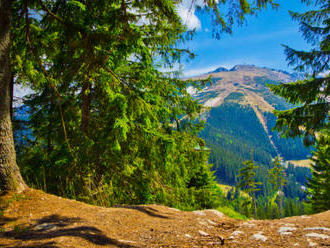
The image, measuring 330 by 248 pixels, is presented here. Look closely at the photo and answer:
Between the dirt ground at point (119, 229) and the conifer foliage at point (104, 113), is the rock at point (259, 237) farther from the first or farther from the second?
the conifer foliage at point (104, 113)

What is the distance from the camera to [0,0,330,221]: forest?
379cm

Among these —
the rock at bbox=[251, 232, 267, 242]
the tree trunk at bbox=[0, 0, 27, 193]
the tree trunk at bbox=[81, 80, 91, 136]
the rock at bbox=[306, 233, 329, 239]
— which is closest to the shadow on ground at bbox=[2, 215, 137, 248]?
the tree trunk at bbox=[0, 0, 27, 193]

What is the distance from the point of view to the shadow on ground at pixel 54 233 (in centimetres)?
247

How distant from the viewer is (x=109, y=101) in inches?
218

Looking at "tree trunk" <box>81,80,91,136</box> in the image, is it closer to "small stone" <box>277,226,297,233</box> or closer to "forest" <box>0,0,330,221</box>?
"forest" <box>0,0,330,221</box>

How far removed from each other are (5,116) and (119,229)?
3.17m

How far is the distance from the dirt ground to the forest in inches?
33.9

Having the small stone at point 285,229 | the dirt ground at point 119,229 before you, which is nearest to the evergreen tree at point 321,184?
the small stone at point 285,229

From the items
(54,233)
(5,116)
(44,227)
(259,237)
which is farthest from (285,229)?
(5,116)

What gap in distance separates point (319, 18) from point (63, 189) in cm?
1299

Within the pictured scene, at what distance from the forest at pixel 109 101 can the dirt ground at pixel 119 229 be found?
2.83ft

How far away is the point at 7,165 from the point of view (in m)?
3.75

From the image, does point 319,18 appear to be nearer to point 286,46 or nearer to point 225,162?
point 286,46

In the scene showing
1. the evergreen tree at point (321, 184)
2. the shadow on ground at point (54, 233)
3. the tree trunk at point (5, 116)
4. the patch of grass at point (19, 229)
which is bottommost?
the evergreen tree at point (321, 184)
